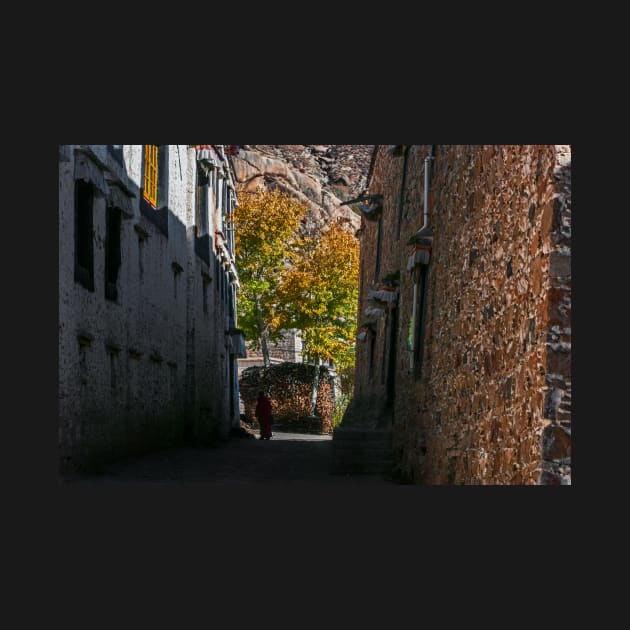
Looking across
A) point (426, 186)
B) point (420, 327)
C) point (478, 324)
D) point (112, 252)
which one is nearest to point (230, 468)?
point (112, 252)

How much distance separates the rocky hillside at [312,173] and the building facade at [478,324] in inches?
920

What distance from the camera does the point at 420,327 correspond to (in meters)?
10.0

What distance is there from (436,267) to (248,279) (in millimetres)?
17937

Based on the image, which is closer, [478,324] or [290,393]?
[478,324]

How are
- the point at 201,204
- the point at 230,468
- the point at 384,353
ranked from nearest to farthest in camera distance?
the point at 230,468, the point at 384,353, the point at 201,204

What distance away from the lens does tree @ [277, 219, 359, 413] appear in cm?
2528

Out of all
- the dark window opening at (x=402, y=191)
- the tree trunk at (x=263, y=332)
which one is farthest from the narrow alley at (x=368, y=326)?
the tree trunk at (x=263, y=332)

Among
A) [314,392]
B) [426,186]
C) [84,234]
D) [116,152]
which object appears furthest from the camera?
[314,392]

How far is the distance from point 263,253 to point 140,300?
14655mm

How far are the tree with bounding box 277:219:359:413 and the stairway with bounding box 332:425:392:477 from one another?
42.4 ft

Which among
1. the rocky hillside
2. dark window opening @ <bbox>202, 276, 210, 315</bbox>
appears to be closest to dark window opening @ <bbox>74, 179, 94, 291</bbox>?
dark window opening @ <bbox>202, 276, 210, 315</bbox>

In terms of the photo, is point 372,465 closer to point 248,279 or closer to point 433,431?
point 433,431

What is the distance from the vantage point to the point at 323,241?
27.5 m

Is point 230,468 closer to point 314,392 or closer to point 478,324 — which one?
point 478,324
